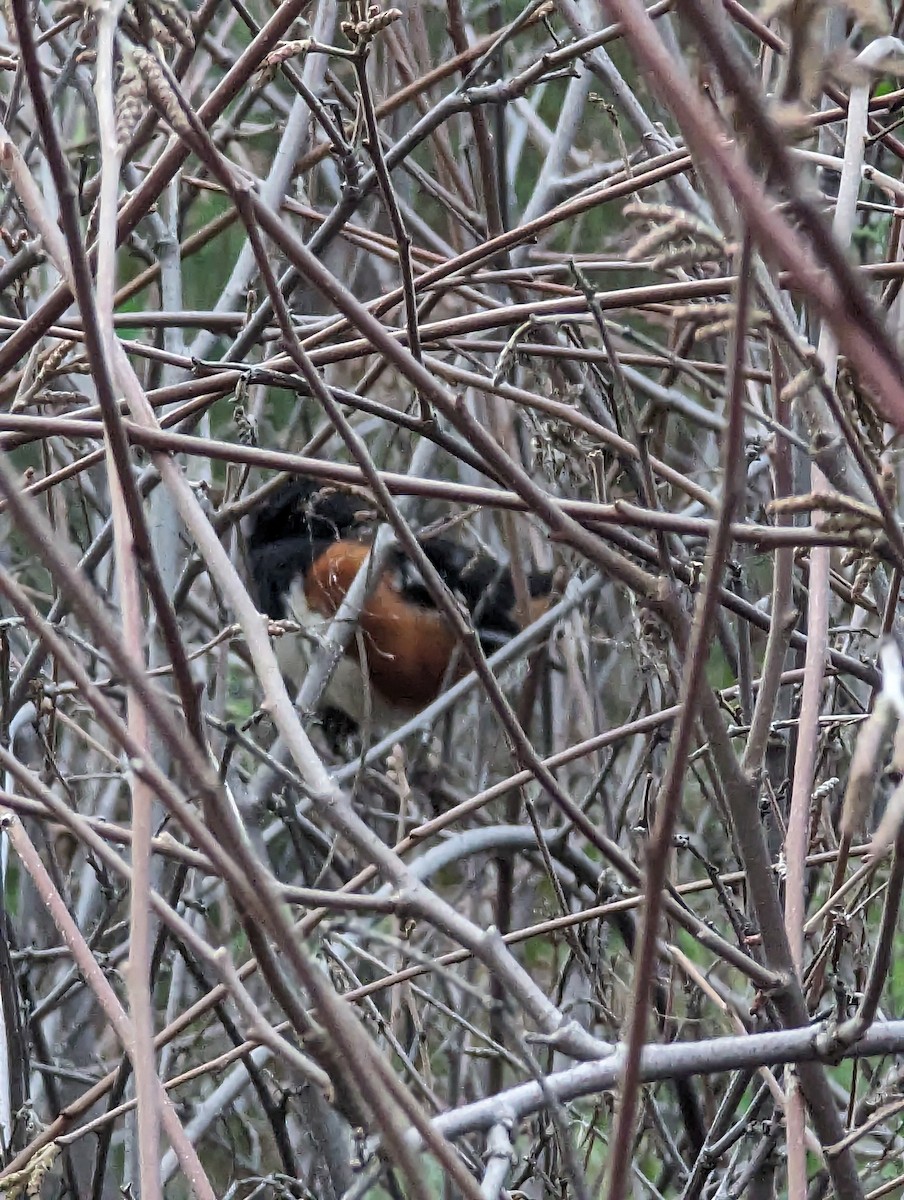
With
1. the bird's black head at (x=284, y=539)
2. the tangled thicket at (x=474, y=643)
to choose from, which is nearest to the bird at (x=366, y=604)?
the bird's black head at (x=284, y=539)

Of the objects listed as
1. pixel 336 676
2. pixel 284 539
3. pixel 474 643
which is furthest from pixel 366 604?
pixel 474 643

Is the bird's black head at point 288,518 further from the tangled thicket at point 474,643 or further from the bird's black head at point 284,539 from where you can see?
the tangled thicket at point 474,643

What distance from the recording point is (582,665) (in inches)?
123

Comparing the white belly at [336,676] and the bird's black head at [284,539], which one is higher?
the bird's black head at [284,539]

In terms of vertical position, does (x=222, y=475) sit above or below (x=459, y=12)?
below

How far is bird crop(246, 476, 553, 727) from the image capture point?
4.02 m

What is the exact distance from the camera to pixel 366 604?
4047 mm

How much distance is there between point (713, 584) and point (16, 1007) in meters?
1.58

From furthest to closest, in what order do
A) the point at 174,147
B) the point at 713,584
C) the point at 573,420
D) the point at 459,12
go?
1. the point at 459,12
2. the point at 573,420
3. the point at 174,147
4. the point at 713,584

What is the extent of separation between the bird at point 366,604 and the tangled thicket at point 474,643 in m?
0.58

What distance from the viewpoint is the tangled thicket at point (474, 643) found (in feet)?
2.37

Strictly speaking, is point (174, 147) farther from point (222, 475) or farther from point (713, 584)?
point (222, 475)

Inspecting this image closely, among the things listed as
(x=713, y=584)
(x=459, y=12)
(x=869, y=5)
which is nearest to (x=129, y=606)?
(x=713, y=584)

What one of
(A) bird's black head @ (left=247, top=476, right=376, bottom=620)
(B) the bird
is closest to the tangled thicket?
(B) the bird
